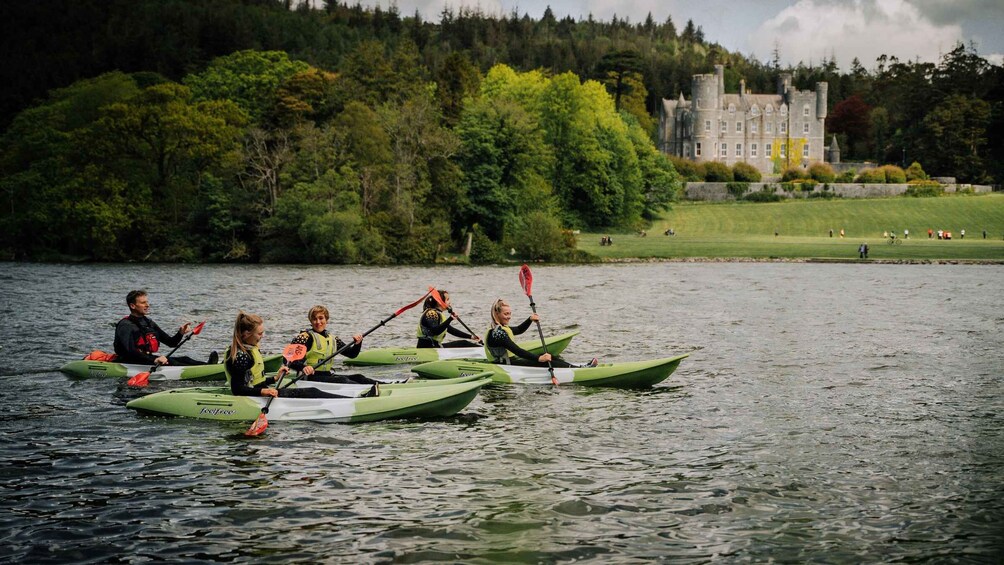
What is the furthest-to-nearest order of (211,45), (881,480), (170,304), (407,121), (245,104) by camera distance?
(211,45), (245,104), (407,121), (170,304), (881,480)

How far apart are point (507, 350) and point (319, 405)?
4109 mm

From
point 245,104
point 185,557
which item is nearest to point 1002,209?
point 245,104

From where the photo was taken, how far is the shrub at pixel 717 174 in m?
Result: 96.6

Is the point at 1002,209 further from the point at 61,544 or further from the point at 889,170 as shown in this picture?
the point at 61,544

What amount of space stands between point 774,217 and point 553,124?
21.7 meters

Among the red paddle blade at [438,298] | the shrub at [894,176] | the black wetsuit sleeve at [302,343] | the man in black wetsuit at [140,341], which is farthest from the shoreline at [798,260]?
the black wetsuit sleeve at [302,343]

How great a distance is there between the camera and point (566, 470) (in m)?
11.1

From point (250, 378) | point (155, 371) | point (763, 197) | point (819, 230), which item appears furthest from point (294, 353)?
point (763, 197)

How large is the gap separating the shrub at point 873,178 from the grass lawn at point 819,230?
675cm

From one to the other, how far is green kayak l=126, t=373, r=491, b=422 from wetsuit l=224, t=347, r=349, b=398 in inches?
4.1

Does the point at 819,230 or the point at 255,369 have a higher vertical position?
the point at 819,230

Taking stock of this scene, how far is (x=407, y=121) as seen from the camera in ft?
188

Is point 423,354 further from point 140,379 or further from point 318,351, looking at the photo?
point 140,379

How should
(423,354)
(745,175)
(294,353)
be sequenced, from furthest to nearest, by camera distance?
1. (745,175)
2. (423,354)
3. (294,353)
